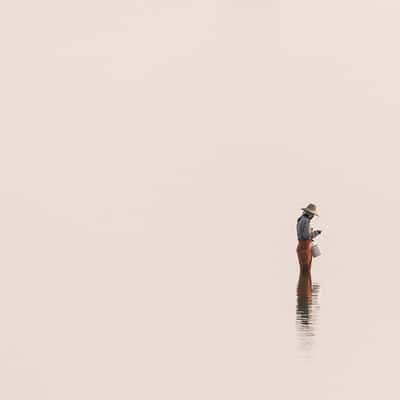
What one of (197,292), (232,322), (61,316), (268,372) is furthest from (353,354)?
(197,292)

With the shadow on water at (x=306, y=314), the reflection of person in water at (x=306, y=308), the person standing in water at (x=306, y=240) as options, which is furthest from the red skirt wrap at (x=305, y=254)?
the shadow on water at (x=306, y=314)

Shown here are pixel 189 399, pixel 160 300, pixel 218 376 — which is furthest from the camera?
pixel 160 300

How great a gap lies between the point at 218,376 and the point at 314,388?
4.26 ft

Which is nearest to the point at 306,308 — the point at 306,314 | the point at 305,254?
the point at 306,314

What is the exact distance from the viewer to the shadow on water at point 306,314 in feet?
56.4

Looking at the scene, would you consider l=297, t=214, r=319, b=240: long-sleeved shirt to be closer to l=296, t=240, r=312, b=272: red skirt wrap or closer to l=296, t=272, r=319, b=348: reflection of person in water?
l=296, t=240, r=312, b=272: red skirt wrap

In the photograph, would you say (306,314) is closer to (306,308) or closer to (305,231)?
(306,308)

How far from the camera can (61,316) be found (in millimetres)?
20219

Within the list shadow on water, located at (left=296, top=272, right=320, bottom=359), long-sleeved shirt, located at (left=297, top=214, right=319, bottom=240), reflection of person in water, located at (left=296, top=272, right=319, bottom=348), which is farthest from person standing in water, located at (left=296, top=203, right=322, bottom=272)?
shadow on water, located at (left=296, top=272, right=320, bottom=359)

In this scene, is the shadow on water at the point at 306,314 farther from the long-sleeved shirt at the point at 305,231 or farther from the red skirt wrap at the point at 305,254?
the long-sleeved shirt at the point at 305,231

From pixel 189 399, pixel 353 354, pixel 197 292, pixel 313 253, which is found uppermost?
pixel 313 253

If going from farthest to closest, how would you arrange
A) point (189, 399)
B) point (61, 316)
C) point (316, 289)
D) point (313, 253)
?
point (313, 253), point (316, 289), point (61, 316), point (189, 399)

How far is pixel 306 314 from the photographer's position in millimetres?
20516

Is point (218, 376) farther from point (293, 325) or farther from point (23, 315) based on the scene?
point (23, 315)
